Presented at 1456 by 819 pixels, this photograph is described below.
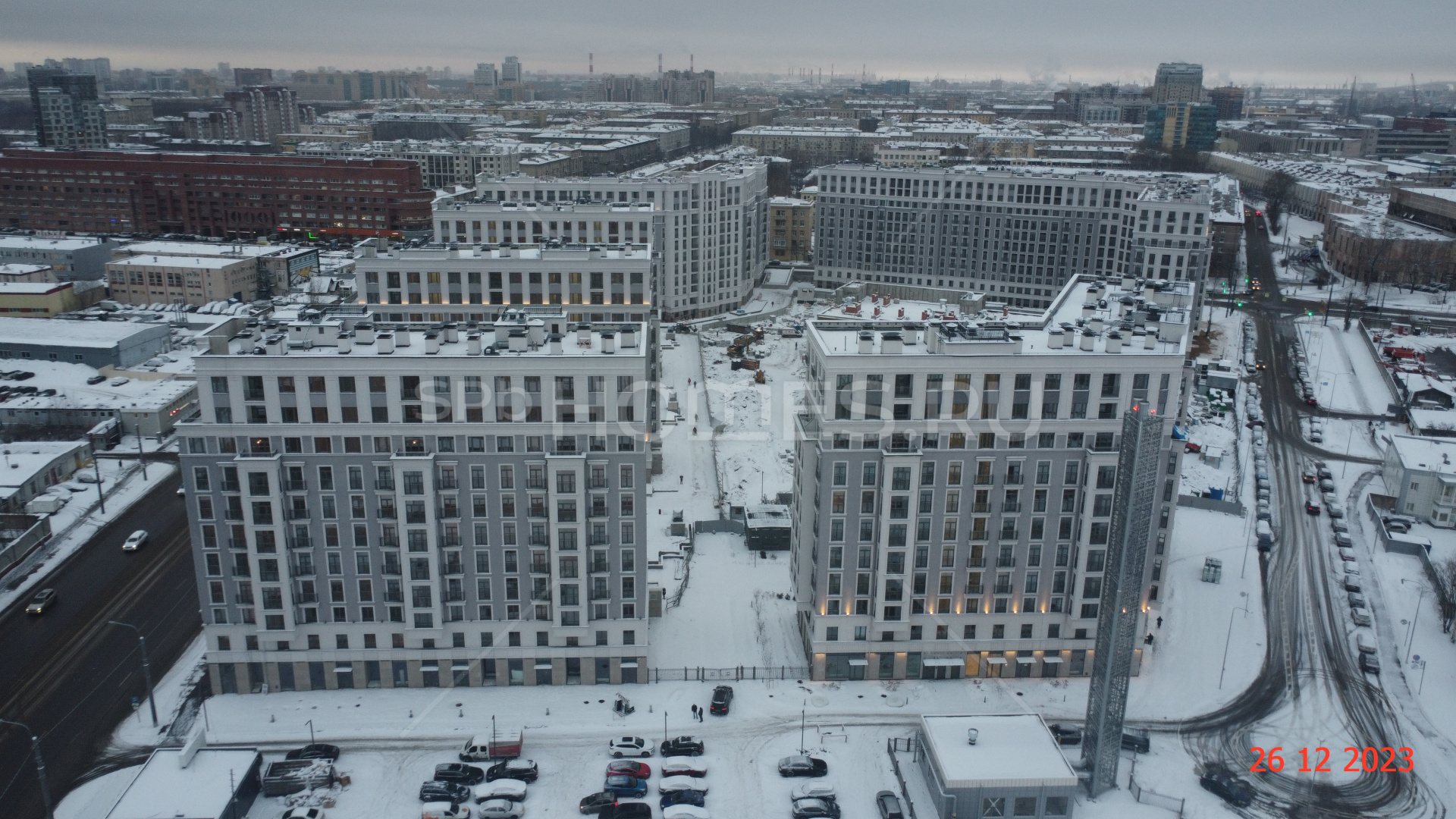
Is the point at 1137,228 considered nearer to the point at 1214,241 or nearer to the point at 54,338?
the point at 1214,241

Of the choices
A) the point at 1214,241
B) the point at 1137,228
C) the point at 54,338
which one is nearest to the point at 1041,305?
the point at 1137,228

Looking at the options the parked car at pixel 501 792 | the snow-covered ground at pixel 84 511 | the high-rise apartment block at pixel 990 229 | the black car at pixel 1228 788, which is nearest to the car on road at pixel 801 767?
the parked car at pixel 501 792

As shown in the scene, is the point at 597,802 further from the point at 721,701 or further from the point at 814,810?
the point at 814,810

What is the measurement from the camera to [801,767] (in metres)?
51.6

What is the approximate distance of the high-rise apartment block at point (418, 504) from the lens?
5256cm

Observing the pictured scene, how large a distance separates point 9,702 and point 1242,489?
92026 millimetres

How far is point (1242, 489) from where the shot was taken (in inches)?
3499

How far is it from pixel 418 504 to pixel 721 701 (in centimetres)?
1983

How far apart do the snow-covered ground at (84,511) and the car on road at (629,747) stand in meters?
44.2

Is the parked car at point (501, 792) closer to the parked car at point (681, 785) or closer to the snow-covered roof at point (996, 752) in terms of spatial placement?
the parked car at point (681, 785)

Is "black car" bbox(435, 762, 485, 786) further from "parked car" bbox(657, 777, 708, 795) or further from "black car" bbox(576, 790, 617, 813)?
"parked car" bbox(657, 777, 708, 795)

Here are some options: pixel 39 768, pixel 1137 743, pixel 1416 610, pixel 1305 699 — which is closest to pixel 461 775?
pixel 39 768

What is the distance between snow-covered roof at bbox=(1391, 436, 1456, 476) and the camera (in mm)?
83062

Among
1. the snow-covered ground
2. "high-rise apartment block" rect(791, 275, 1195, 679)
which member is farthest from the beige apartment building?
"high-rise apartment block" rect(791, 275, 1195, 679)
